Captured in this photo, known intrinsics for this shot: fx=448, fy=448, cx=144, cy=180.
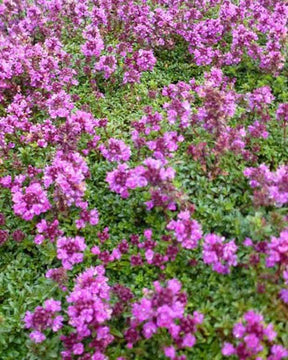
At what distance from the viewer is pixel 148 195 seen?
441 cm

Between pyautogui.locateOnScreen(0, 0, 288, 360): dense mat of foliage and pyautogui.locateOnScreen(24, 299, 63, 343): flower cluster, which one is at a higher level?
pyautogui.locateOnScreen(0, 0, 288, 360): dense mat of foliage

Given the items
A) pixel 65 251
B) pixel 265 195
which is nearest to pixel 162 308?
pixel 65 251

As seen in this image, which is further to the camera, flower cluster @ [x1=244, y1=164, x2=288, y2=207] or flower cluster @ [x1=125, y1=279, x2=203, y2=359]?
flower cluster @ [x1=244, y1=164, x2=288, y2=207]

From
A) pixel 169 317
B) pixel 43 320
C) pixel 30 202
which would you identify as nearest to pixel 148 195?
pixel 30 202

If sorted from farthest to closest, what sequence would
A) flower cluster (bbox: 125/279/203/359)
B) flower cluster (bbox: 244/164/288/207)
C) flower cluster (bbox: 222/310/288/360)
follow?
flower cluster (bbox: 244/164/288/207)
flower cluster (bbox: 125/279/203/359)
flower cluster (bbox: 222/310/288/360)

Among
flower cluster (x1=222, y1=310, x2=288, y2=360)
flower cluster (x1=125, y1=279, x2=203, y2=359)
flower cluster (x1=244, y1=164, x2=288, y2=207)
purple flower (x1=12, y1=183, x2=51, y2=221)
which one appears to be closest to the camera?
flower cluster (x1=222, y1=310, x2=288, y2=360)

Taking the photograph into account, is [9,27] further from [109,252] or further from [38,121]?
[109,252]

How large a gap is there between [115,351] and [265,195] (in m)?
1.86

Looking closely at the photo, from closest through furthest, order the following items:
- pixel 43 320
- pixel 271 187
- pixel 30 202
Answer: pixel 43 320 → pixel 271 187 → pixel 30 202

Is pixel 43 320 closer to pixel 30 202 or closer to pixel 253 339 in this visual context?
pixel 30 202

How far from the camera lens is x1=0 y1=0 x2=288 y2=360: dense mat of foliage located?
3.56 m

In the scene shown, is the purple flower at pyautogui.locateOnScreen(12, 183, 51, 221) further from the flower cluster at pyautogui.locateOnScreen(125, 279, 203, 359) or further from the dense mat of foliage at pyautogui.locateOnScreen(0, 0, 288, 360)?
the flower cluster at pyautogui.locateOnScreen(125, 279, 203, 359)

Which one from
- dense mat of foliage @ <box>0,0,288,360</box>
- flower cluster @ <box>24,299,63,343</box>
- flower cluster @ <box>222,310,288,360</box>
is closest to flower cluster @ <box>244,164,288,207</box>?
dense mat of foliage @ <box>0,0,288,360</box>

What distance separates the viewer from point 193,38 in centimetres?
661
